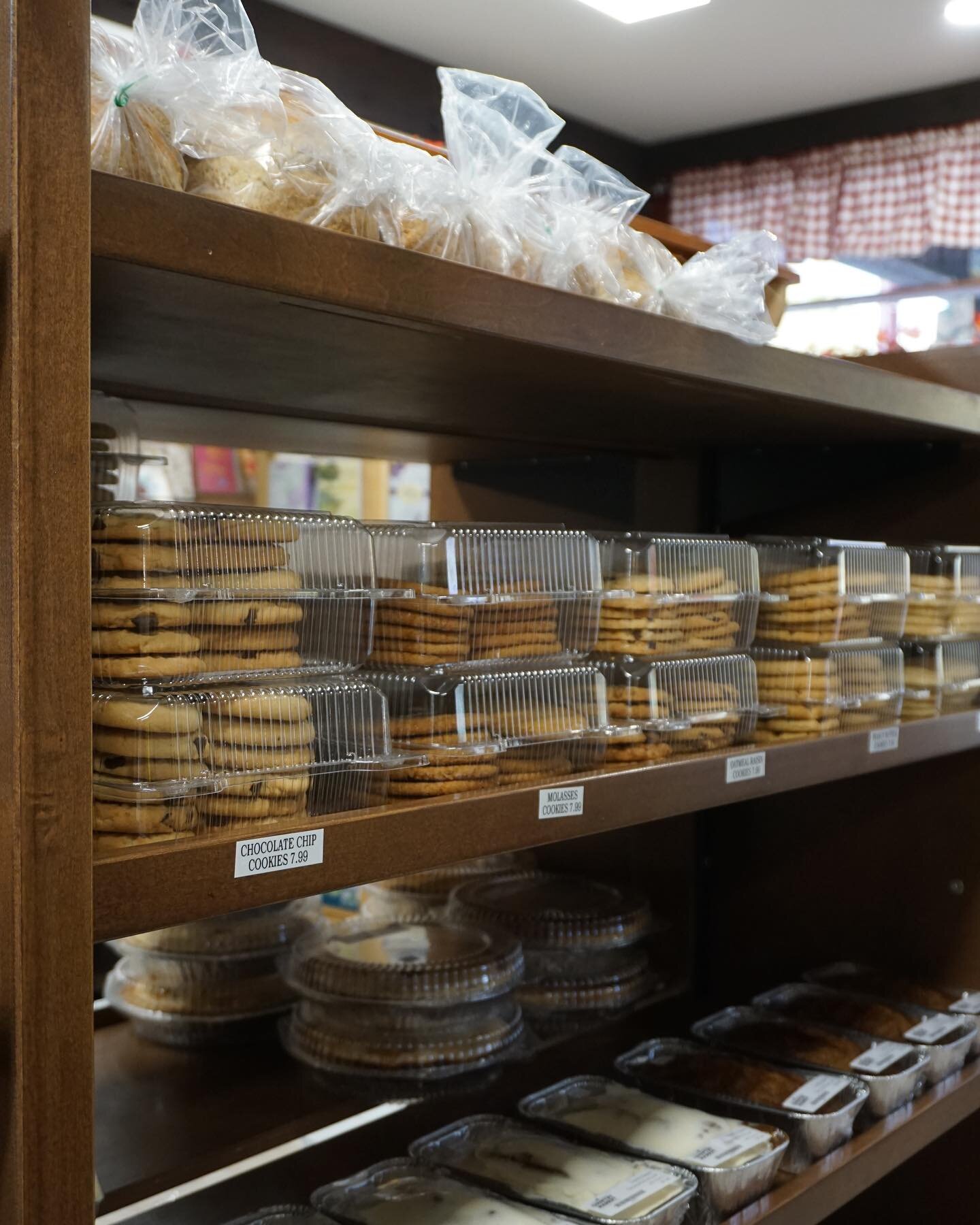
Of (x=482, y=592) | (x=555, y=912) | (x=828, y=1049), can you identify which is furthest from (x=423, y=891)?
(x=482, y=592)

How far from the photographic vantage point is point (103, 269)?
852 millimetres

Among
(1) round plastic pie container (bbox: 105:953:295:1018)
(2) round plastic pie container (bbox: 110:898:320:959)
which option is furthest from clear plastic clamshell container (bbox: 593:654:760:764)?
(1) round plastic pie container (bbox: 105:953:295:1018)

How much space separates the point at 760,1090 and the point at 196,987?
30.1 inches

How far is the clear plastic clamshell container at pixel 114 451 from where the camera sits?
1.48 meters

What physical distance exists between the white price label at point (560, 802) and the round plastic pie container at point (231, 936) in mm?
729

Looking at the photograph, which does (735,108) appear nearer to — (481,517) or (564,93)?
(564,93)

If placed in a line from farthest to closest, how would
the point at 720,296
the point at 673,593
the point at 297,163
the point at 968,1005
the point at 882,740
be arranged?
the point at 968,1005 → the point at 882,740 → the point at 673,593 → the point at 720,296 → the point at 297,163

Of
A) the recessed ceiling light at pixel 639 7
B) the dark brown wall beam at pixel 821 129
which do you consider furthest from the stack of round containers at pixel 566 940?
the dark brown wall beam at pixel 821 129

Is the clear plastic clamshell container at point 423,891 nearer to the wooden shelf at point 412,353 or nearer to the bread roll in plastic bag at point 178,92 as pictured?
the wooden shelf at point 412,353

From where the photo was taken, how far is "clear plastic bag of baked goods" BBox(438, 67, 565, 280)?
3.70 ft

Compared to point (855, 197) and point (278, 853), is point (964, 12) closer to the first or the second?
point (855, 197)

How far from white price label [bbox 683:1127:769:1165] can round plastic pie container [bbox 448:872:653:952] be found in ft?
1.67

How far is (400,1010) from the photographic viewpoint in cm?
168

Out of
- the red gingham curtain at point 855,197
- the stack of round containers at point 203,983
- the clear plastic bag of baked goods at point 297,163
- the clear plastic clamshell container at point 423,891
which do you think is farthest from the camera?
the red gingham curtain at point 855,197
